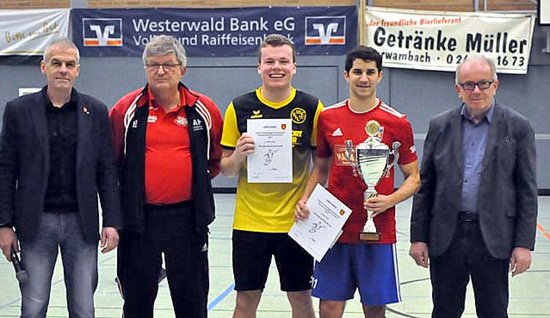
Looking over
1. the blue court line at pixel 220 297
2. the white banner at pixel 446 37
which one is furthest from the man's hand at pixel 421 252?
the white banner at pixel 446 37

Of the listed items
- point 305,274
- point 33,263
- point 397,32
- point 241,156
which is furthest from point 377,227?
point 397,32

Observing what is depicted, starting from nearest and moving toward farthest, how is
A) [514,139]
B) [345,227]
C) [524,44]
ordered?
[514,139] < [345,227] < [524,44]

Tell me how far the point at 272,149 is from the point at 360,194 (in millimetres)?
522

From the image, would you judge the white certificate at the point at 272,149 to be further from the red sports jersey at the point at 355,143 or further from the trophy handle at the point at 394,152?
the trophy handle at the point at 394,152

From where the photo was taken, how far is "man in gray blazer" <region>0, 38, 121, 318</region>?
3.64m

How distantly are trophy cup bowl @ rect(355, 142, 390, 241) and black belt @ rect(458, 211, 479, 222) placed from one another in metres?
0.42

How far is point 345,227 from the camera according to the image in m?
3.85

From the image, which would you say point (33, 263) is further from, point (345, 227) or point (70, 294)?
point (345, 227)

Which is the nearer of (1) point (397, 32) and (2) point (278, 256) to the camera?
(2) point (278, 256)

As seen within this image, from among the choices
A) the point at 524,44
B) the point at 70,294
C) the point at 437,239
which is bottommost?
the point at 70,294

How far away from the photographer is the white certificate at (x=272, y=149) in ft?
12.8

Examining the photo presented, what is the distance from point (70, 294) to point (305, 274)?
1257mm

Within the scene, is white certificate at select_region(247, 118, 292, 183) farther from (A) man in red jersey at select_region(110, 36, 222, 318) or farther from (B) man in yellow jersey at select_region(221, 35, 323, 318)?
(A) man in red jersey at select_region(110, 36, 222, 318)

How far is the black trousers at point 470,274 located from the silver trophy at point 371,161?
1.24 ft
